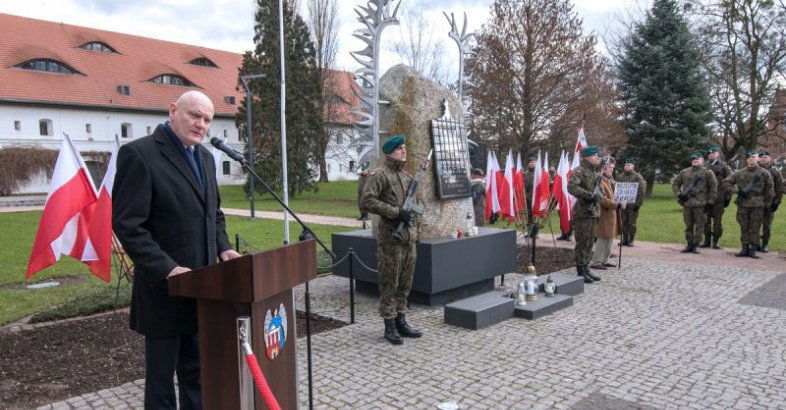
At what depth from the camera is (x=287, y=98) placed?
32.3 metres

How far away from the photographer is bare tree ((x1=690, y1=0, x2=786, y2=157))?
2725 cm

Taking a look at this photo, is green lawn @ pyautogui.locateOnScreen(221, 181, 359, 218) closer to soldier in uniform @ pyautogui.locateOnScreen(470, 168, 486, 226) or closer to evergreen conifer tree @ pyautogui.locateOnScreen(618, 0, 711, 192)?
Answer: soldier in uniform @ pyautogui.locateOnScreen(470, 168, 486, 226)

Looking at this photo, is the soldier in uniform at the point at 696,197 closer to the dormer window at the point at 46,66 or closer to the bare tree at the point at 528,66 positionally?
the bare tree at the point at 528,66

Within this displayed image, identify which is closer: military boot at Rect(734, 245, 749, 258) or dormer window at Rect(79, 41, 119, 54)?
military boot at Rect(734, 245, 749, 258)

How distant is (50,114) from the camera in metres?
39.5

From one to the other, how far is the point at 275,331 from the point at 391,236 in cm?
290

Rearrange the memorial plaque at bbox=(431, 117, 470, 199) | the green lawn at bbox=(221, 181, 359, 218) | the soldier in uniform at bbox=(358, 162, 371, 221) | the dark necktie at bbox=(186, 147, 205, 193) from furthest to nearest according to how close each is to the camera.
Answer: the green lawn at bbox=(221, 181, 359, 218) < the memorial plaque at bbox=(431, 117, 470, 199) < the soldier in uniform at bbox=(358, 162, 371, 221) < the dark necktie at bbox=(186, 147, 205, 193)

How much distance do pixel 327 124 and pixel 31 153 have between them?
57.6 ft

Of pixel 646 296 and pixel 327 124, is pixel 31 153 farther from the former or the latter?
pixel 646 296

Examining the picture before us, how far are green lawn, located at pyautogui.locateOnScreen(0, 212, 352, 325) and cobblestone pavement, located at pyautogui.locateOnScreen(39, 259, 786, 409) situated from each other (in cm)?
340

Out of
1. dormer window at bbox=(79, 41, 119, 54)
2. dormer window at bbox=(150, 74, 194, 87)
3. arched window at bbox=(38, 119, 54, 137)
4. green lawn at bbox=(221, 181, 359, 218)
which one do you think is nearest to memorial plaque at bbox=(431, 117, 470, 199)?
green lawn at bbox=(221, 181, 359, 218)

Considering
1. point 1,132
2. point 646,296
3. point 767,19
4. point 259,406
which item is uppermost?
point 767,19

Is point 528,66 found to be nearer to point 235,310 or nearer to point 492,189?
point 492,189

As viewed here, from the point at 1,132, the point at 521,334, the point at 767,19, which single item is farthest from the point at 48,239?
the point at 1,132
